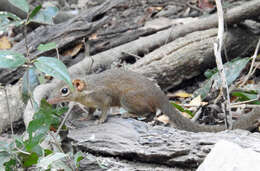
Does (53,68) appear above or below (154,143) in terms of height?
above

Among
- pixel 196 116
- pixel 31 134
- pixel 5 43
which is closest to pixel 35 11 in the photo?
pixel 31 134

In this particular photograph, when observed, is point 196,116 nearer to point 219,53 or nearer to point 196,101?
point 196,101

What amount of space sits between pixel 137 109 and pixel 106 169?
1889 mm

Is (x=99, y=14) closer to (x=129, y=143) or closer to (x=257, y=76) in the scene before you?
(x=257, y=76)

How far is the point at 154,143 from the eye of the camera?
4.13 metres

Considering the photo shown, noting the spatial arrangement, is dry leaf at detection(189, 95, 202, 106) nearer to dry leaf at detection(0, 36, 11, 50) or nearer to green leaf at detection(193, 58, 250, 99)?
green leaf at detection(193, 58, 250, 99)

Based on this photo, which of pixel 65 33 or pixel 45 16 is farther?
pixel 65 33

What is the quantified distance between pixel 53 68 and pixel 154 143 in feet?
4.53

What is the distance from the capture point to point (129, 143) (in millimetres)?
4246

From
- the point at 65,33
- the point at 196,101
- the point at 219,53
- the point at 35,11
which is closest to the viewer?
the point at 35,11

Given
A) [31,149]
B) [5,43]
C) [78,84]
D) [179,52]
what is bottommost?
[31,149]

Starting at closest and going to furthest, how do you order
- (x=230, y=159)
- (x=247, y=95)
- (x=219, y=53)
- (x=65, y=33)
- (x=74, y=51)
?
(x=230, y=159), (x=219, y=53), (x=247, y=95), (x=65, y=33), (x=74, y=51)

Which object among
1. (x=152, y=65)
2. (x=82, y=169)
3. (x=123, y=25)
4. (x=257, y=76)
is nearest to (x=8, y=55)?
(x=82, y=169)

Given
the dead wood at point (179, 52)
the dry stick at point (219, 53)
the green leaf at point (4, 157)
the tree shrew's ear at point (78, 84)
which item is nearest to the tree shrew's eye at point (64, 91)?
the tree shrew's ear at point (78, 84)
